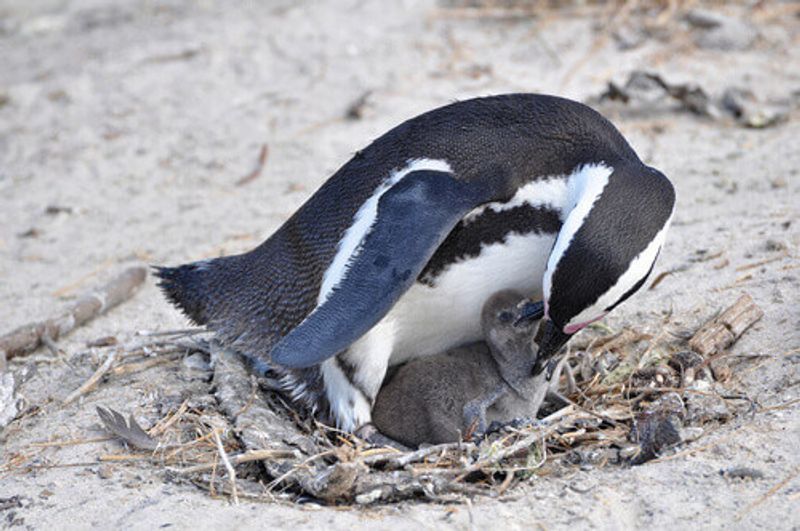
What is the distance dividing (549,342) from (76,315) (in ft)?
6.59

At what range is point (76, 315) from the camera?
4.31 meters

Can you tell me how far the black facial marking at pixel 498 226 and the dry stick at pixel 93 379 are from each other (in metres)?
1.14

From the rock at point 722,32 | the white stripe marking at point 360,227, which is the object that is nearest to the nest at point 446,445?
the white stripe marking at point 360,227

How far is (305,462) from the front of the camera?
2.94 metres

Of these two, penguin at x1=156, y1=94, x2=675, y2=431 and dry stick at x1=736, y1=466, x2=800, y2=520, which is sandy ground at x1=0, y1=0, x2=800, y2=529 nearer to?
dry stick at x1=736, y1=466, x2=800, y2=520

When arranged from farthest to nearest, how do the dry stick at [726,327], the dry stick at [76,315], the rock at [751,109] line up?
the rock at [751,109]
the dry stick at [76,315]
the dry stick at [726,327]

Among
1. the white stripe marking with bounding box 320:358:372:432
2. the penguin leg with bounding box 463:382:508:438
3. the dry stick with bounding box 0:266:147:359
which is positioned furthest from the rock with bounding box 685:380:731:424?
the dry stick with bounding box 0:266:147:359

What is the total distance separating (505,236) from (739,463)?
0.88m

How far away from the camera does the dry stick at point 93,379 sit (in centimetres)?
343

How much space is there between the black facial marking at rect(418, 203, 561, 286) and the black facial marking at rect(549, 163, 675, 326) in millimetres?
232

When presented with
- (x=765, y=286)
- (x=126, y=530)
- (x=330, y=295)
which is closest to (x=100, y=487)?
(x=126, y=530)

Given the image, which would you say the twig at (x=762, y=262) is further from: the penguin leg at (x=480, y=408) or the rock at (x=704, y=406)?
the penguin leg at (x=480, y=408)

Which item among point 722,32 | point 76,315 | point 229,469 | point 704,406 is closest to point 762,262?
point 704,406

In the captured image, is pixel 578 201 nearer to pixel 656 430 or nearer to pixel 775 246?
pixel 656 430
